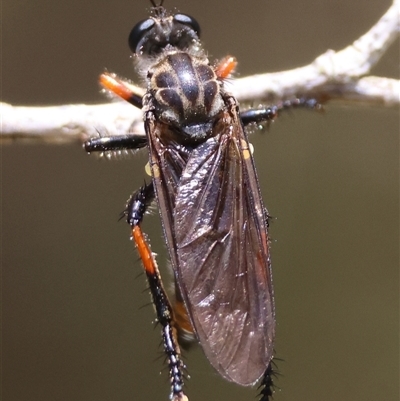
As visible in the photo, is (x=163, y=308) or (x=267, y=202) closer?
(x=163, y=308)

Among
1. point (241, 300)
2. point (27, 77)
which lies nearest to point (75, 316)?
point (27, 77)

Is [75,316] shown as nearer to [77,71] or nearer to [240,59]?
[77,71]

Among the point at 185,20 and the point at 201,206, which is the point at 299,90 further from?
the point at 201,206

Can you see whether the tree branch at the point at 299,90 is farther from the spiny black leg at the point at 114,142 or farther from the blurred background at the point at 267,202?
the blurred background at the point at 267,202

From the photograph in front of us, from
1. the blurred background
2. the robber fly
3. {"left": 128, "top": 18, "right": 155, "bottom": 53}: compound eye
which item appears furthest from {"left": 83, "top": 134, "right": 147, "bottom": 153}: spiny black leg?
the blurred background

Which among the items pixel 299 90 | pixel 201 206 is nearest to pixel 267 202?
pixel 299 90

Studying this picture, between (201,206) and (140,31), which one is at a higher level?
(140,31)

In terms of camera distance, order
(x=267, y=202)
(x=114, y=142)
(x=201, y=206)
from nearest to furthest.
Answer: (x=201, y=206)
(x=114, y=142)
(x=267, y=202)
